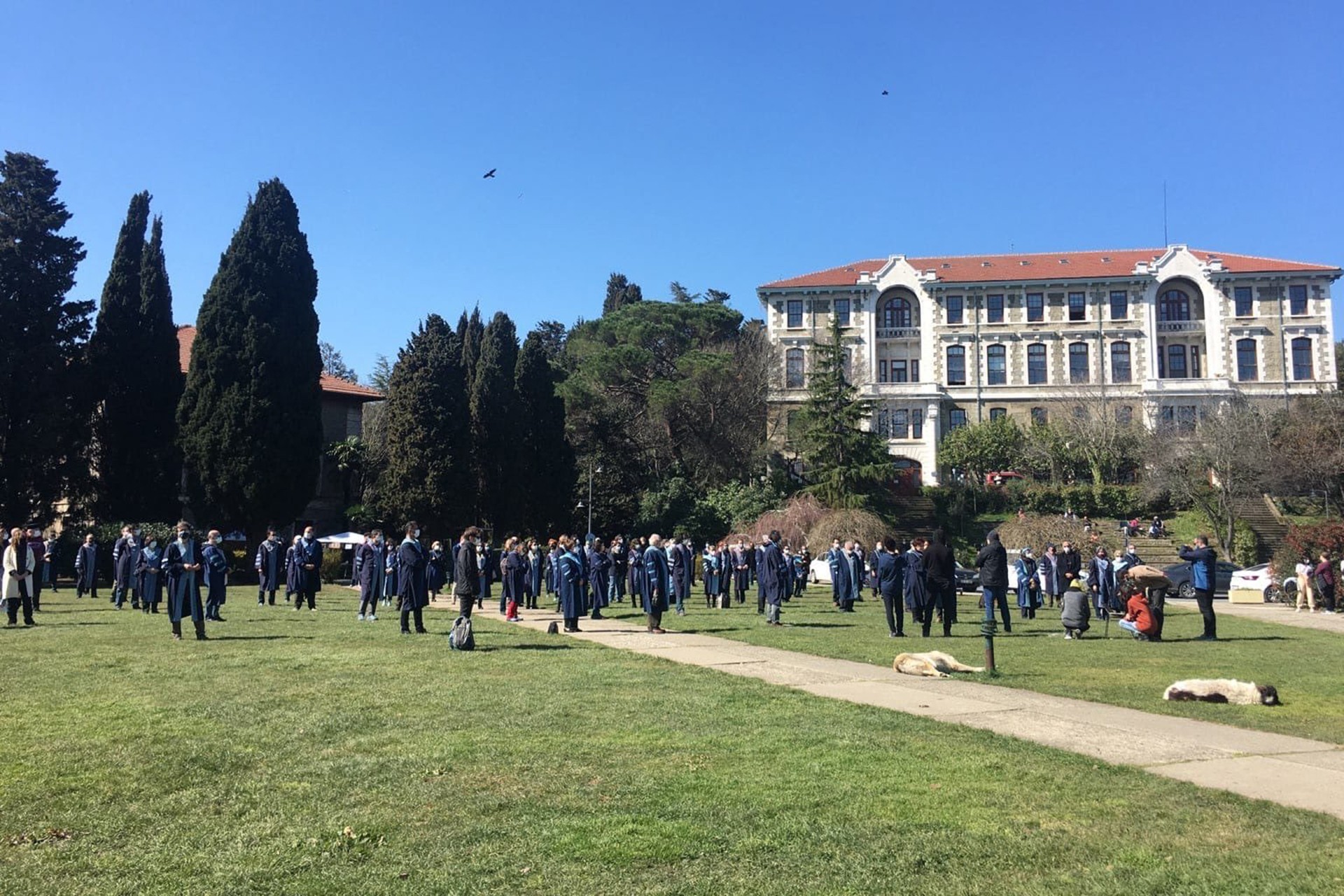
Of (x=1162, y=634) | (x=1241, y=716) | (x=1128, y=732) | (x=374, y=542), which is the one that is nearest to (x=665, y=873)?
(x=1128, y=732)

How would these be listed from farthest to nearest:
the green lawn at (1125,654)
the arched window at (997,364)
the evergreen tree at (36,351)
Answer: the arched window at (997,364) < the evergreen tree at (36,351) < the green lawn at (1125,654)

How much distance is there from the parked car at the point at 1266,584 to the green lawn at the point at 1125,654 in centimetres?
863

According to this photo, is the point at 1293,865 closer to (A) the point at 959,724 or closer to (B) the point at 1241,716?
(A) the point at 959,724

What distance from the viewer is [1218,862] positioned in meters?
4.82

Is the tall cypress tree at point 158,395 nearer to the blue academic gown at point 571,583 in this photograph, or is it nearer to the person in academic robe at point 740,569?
the person in academic robe at point 740,569

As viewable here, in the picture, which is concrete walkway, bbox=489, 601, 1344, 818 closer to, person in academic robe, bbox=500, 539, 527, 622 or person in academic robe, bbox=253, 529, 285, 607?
person in academic robe, bbox=500, 539, 527, 622

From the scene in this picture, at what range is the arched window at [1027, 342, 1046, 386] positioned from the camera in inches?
2670

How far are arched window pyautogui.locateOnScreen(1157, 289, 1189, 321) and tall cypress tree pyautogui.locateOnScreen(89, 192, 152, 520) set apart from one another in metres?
59.9

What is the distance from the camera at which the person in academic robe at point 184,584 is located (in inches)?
581

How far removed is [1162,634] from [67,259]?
41.6m

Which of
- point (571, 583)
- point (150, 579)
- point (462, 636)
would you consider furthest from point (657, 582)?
point (150, 579)

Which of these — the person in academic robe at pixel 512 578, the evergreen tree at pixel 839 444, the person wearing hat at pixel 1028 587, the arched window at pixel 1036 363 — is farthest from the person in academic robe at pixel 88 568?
the arched window at pixel 1036 363

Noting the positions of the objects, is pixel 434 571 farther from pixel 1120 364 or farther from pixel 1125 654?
pixel 1120 364

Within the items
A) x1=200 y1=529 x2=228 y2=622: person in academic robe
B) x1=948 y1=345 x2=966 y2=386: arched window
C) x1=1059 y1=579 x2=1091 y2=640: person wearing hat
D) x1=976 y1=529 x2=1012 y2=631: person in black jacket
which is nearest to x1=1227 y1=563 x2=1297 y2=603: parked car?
x1=1059 y1=579 x2=1091 y2=640: person wearing hat
